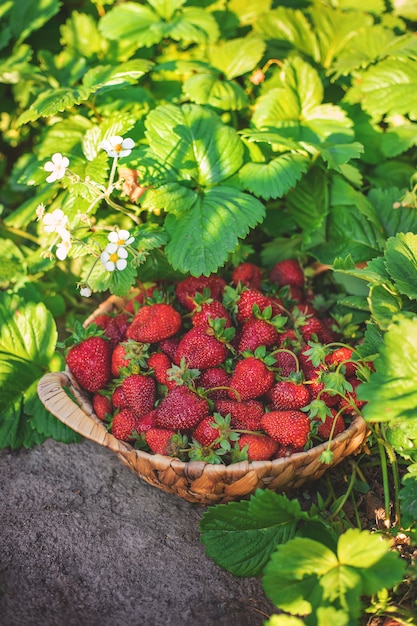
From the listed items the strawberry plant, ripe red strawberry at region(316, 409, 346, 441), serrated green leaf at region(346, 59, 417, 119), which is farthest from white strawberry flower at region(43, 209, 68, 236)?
serrated green leaf at region(346, 59, 417, 119)

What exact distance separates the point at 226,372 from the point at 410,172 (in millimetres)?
1063

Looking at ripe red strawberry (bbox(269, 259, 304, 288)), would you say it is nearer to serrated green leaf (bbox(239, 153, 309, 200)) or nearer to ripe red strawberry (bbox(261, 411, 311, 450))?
serrated green leaf (bbox(239, 153, 309, 200))

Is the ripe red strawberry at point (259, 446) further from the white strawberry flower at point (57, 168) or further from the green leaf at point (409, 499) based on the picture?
the white strawberry flower at point (57, 168)

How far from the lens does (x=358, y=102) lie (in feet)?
7.43

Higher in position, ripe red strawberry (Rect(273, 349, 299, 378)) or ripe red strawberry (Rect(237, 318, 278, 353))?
ripe red strawberry (Rect(237, 318, 278, 353))

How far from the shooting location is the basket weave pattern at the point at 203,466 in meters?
1.44

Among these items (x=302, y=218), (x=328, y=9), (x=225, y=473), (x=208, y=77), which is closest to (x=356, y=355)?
(x=225, y=473)

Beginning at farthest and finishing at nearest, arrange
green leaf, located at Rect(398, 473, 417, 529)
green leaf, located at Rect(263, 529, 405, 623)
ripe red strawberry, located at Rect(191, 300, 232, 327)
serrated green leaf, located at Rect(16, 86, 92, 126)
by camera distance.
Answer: serrated green leaf, located at Rect(16, 86, 92, 126)
ripe red strawberry, located at Rect(191, 300, 232, 327)
green leaf, located at Rect(398, 473, 417, 529)
green leaf, located at Rect(263, 529, 405, 623)

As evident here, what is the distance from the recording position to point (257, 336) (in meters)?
1.67

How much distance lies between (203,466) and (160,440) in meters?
0.14

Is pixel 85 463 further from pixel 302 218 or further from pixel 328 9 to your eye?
pixel 328 9

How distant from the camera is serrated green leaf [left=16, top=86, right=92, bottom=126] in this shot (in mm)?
1847

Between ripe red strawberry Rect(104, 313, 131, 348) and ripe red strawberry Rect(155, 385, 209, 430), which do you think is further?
ripe red strawberry Rect(104, 313, 131, 348)

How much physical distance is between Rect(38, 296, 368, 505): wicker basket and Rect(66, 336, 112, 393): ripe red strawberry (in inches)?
1.5
